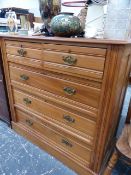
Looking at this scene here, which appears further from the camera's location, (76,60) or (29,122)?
(29,122)

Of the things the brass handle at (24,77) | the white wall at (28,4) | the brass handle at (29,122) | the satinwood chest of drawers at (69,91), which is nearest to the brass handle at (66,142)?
the satinwood chest of drawers at (69,91)

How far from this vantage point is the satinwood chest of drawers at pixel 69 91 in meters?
0.81

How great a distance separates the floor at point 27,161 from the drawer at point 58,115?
0.38 metres

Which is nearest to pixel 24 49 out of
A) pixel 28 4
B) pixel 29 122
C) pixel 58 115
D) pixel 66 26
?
pixel 66 26

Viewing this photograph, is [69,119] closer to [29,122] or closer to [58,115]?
[58,115]

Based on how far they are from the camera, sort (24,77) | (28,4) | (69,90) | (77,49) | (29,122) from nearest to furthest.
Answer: (77,49) → (69,90) → (24,77) → (29,122) → (28,4)

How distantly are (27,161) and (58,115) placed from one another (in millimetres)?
522

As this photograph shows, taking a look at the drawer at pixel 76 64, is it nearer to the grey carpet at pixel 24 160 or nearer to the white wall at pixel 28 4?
the grey carpet at pixel 24 160

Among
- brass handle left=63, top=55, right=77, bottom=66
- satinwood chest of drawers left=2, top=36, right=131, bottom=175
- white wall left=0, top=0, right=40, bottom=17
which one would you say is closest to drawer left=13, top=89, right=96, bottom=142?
satinwood chest of drawers left=2, top=36, right=131, bottom=175

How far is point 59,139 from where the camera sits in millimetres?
1252

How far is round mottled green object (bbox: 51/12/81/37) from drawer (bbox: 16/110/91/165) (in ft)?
2.41

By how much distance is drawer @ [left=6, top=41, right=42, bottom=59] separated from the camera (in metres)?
1.04

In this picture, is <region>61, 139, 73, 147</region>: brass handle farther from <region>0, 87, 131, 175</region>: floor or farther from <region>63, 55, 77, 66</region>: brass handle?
<region>63, 55, 77, 66</region>: brass handle

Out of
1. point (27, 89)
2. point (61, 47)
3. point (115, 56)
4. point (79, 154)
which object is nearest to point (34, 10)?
point (27, 89)
